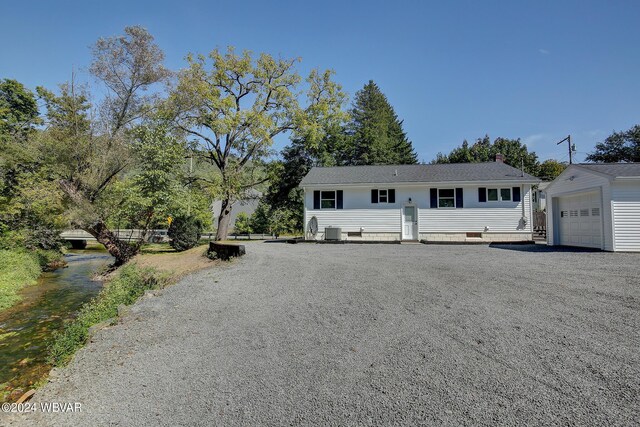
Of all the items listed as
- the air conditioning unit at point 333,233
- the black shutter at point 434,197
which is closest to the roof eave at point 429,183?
the black shutter at point 434,197

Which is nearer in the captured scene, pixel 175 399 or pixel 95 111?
pixel 175 399

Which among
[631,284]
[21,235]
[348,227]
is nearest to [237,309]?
[631,284]

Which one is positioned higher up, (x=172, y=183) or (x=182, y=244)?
(x=172, y=183)

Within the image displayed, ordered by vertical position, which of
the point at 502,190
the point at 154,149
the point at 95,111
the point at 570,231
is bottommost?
the point at 570,231

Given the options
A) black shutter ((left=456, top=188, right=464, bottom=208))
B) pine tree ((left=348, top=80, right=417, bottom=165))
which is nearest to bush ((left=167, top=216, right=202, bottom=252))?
black shutter ((left=456, top=188, right=464, bottom=208))

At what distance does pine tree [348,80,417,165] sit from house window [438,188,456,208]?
17.1 m

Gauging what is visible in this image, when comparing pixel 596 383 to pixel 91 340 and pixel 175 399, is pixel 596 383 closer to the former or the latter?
pixel 175 399

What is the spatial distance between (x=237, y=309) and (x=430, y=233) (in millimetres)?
14869

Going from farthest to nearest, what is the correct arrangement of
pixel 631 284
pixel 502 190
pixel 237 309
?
pixel 502 190, pixel 631 284, pixel 237 309

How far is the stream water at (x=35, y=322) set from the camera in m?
5.04

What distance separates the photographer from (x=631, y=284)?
272 inches

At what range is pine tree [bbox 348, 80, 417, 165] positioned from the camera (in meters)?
36.3

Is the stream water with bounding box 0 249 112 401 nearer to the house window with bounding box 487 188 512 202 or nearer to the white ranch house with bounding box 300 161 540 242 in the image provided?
the white ranch house with bounding box 300 161 540 242

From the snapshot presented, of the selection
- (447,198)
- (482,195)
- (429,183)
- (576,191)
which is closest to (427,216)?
(447,198)
